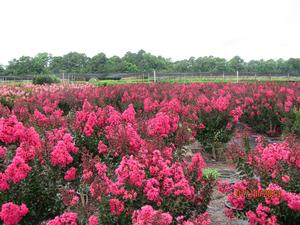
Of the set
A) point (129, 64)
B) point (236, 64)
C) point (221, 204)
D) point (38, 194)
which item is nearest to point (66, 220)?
point (38, 194)

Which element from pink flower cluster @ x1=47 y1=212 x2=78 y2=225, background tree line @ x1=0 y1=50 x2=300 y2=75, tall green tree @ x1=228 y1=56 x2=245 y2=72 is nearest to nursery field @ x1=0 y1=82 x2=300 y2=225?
pink flower cluster @ x1=47 y1=212 x2=78 y2=225

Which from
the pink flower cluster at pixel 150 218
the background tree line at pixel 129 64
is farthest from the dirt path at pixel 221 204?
the background tree line at pixel 129 64

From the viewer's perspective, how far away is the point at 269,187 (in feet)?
10.9

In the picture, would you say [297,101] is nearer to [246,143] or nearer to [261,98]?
[261,98]

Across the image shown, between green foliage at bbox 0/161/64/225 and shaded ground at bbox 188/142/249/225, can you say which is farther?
shaded ground at bbox 188/142/249/225

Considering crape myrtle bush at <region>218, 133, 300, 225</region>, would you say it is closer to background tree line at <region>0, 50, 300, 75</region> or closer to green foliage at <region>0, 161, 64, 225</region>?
green foliage at <region>0, 161, 64, 225</region>

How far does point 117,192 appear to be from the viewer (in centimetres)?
324

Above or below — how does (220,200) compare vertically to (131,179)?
below

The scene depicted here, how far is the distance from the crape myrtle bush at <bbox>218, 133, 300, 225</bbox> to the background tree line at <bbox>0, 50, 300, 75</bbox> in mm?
57284

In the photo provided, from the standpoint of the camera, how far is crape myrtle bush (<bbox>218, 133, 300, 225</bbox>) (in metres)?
3.26

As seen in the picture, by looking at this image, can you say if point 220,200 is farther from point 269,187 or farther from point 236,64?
point 236,64

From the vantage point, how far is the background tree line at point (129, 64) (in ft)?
198

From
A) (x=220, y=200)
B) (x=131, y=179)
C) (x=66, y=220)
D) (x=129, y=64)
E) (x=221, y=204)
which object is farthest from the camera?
(x=129, y=64)

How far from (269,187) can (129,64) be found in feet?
203
